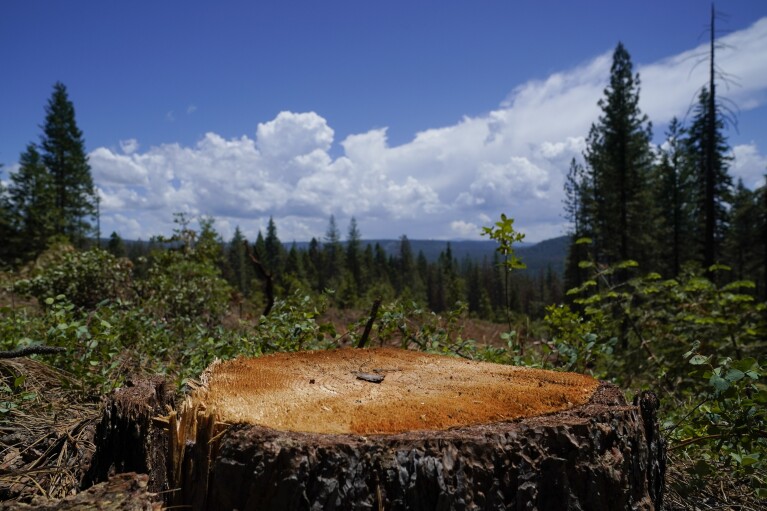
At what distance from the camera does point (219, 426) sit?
1.59 m

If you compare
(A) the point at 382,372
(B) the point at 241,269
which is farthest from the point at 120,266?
(B) the point at 241,269

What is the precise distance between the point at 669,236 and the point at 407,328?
31.7 meters

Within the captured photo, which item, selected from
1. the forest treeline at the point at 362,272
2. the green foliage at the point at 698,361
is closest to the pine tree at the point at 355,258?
the forest treeline at the point at 362,272

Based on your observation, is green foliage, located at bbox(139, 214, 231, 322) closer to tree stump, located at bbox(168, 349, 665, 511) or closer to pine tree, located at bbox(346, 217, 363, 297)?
tree stump, located at bbox(168, 349, 665, 511)

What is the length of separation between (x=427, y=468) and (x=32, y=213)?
91.7 feet

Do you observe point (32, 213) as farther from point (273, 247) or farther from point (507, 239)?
point (273, 247)

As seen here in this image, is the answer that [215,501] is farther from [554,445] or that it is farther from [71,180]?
[71,180]

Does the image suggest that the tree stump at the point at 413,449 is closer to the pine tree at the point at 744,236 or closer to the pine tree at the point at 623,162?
the pine tree at the point at 623,162

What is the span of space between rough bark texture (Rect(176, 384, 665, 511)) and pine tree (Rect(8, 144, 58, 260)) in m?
25.5

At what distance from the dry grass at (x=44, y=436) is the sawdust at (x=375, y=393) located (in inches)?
41.3

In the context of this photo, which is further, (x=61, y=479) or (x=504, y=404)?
(x=61, y=479)

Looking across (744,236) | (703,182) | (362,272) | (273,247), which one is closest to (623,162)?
(703,182)

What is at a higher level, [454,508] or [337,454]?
[337,454]

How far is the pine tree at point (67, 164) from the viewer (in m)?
29.6
